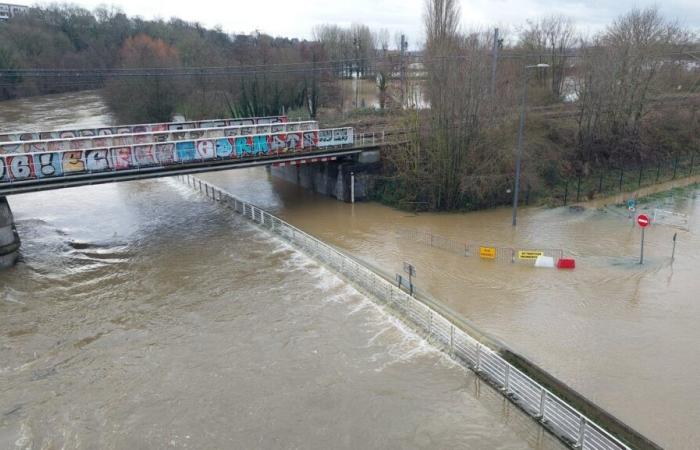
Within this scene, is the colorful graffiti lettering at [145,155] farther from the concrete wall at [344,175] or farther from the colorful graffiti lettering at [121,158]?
the concrete wall at [344,175]

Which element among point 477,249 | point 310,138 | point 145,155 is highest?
point 310,138

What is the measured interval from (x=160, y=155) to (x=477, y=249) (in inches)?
676

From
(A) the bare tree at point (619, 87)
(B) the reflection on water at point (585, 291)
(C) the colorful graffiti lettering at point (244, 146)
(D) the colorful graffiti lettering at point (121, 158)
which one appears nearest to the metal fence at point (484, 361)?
(B) the reflection on water at point (585, 291)

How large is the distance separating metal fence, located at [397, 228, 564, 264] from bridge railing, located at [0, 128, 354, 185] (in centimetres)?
872

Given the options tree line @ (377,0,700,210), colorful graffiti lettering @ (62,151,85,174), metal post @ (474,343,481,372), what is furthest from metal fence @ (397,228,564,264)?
colorful graffiti lettering @ (62,151,85,174)

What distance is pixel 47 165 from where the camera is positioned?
23.9 m

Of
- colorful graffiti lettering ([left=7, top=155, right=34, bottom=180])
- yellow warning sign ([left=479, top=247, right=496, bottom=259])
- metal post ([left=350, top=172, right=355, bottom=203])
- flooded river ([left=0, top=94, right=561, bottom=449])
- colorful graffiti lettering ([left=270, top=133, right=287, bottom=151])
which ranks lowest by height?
flooded river ([left=0, top=94, right=561, bottom=449])

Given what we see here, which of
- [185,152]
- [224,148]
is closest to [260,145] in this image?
[224,148]

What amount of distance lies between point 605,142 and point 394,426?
119ft

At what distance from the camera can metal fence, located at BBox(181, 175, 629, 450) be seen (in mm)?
10672

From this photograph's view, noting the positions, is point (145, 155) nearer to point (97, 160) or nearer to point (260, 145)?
point (97, 160)

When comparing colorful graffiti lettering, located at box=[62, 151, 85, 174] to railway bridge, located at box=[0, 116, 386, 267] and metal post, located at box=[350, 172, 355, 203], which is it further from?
metal post, located at box=[350, 172, 355, 203]

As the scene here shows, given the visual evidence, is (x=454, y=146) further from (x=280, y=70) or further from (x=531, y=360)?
(x=280, y=70)

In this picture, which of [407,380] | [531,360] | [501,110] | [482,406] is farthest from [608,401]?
[501,110]
